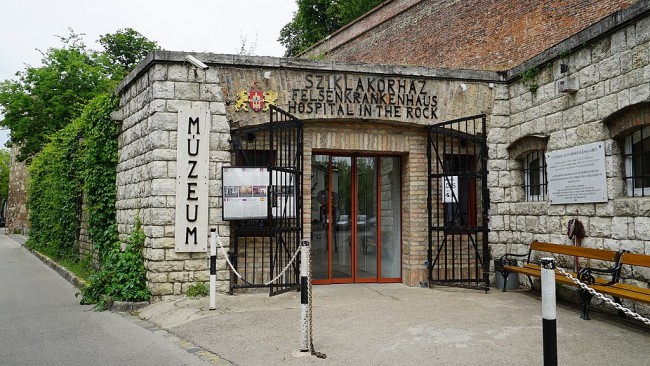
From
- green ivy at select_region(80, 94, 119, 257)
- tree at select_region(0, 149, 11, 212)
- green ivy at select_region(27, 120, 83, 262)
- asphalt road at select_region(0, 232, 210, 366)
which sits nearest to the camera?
asphalt road at select_region(0, 232, 210, 366)

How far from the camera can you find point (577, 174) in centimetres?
830

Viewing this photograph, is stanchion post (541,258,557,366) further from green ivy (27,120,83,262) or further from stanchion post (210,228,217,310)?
green ivy (27,120,83,262)

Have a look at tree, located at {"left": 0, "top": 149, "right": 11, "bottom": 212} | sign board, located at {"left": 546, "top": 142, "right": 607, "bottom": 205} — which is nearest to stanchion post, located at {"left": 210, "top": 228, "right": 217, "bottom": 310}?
sign board, located at {"left": 546, "top": 142, "right": 607, "bottom": 205}

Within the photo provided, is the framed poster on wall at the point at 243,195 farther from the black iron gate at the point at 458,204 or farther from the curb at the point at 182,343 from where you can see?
the black iron gate at the point at 458,204

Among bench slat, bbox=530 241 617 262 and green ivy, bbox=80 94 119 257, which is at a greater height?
green ivy, bbox=80 94 119 257

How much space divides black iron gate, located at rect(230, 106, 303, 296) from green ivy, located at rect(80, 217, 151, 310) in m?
1.48

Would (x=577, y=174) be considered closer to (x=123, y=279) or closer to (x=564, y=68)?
(x=564, y=68)

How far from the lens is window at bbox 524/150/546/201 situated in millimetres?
9508

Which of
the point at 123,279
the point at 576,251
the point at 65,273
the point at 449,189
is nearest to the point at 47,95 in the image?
the point at 65,273

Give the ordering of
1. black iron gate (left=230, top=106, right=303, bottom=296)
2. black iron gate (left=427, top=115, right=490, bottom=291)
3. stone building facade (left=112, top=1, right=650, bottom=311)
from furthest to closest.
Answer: black iron gate (left=427, top=115, right=490, bottom=291)
black iron gate (left=230, top=106, right=303, bottom=296)
stone building facade (left=112, top=1, right=650, bottom=311)

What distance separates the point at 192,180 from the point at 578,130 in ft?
19.6

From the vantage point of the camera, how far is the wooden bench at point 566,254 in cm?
717

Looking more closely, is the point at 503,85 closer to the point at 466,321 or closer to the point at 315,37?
the point at 466,321

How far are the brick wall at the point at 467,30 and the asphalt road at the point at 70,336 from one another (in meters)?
12.4
